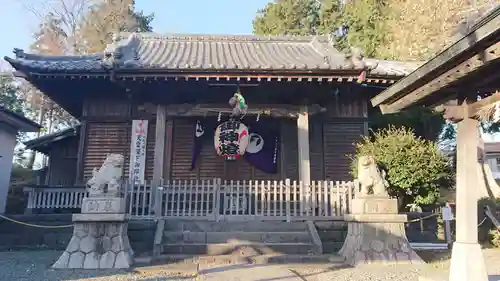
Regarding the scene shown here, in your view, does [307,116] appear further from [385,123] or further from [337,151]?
[385,123]

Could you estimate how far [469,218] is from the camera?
537cm

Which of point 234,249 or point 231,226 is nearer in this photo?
Result: point 234,249

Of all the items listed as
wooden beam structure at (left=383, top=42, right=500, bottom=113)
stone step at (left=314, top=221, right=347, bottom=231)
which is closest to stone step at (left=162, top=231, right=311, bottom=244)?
stone step at (left=314, top=221, right=347, bottom=231)

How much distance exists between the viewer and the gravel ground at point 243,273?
21.0 ft

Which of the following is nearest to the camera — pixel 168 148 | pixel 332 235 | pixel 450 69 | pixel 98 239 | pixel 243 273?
pixel 450 69

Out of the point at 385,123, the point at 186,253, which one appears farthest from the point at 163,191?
the point at 385,123

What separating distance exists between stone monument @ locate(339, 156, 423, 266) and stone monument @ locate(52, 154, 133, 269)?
15.5 ft

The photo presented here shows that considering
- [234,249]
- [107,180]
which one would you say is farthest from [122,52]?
[234,249]

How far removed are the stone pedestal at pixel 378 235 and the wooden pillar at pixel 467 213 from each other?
2479mm

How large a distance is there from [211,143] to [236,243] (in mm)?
4606

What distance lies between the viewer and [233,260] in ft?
25.5

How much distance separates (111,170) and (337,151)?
7147 millimetres

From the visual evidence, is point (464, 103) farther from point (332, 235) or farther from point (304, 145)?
point (304, 145)

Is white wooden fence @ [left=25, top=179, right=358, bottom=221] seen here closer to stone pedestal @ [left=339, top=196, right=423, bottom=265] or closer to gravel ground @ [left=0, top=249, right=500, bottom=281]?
stone pedestal @ [left=339, top=196, right=423, bottom=265]
